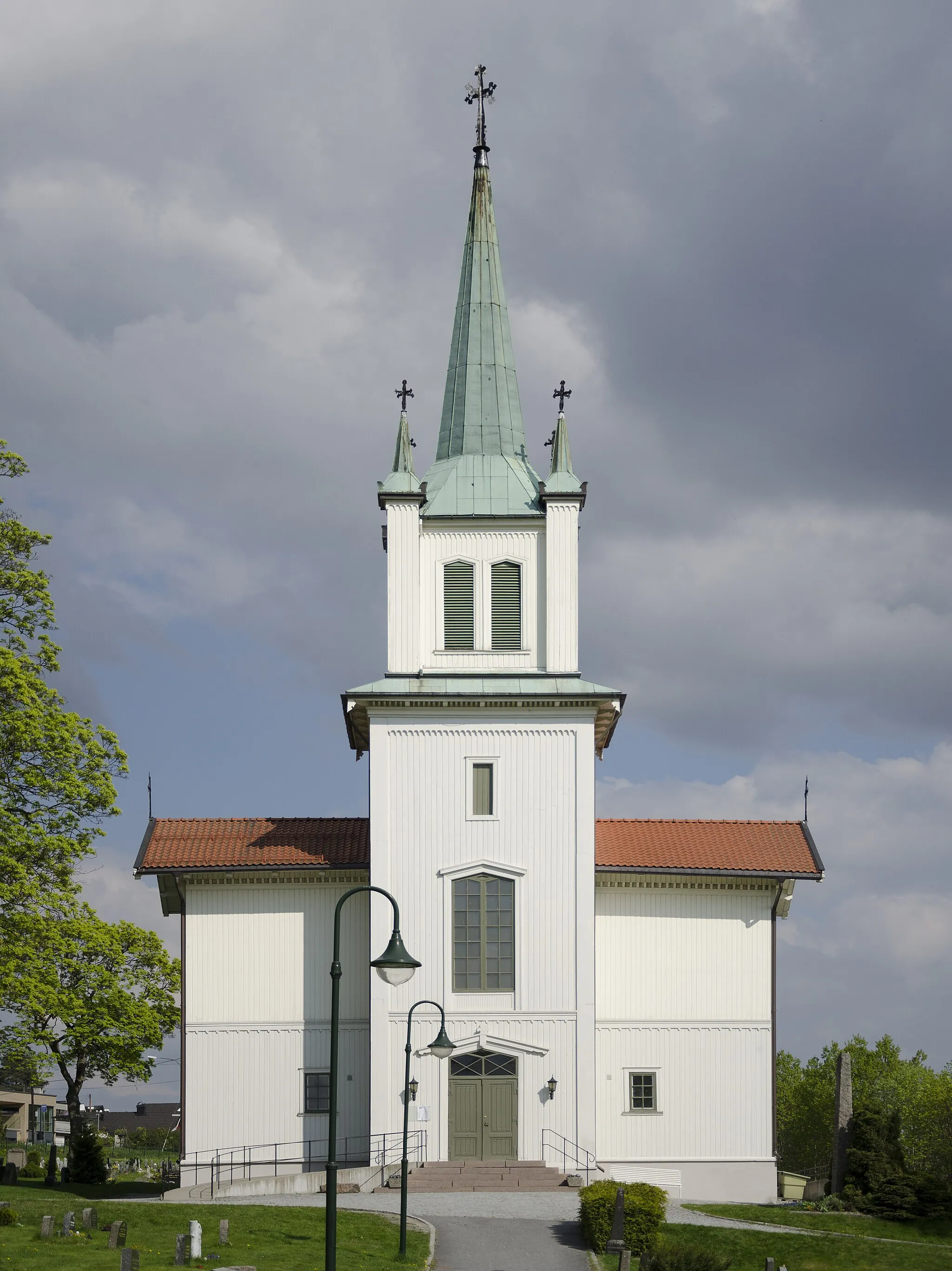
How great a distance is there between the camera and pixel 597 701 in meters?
42.0

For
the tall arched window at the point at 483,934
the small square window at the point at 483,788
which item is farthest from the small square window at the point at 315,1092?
the small square window at the point at 483,788

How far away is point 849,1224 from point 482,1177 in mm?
8791

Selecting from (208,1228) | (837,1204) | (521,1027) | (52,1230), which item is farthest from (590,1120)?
(52,1230)

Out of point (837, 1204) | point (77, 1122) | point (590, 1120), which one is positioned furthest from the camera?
point (77, 1122)

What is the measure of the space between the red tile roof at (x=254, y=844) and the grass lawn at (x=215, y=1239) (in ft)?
32.3

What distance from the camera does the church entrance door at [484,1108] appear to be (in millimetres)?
39938

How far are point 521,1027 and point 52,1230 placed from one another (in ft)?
45.4

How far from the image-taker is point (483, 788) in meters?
42.1

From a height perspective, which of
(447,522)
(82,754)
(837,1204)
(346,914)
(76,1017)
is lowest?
(837,1204)

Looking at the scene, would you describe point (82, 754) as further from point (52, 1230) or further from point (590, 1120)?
point (590, 1120)

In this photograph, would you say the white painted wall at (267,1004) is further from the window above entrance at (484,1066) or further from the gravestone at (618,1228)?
the gravestone at (618,1228)

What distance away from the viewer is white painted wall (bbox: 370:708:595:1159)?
4041cm

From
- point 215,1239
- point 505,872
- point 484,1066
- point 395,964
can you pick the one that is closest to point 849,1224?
point 484,1066

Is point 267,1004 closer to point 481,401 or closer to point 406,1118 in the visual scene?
point 406,1118
